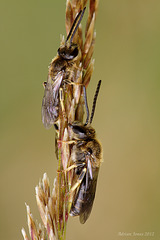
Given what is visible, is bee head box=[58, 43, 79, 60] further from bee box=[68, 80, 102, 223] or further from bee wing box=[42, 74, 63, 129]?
bee box=[68, 80, 102, 223]

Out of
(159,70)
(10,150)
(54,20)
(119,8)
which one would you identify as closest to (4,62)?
(54,20)

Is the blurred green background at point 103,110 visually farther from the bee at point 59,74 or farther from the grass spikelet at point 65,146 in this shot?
the grass spikelet at point 65,146

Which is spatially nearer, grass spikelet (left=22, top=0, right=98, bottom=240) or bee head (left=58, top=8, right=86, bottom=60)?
grass spikelet (left=22, top=0, right=98, bottom=240)

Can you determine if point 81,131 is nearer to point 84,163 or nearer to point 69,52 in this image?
point 84,163

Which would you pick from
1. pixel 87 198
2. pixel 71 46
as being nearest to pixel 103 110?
pixel 87 198

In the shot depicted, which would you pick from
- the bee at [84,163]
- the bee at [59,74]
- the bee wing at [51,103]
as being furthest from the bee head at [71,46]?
the bee at [84,163]

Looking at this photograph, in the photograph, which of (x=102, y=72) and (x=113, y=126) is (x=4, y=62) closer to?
(x=102, y=72)

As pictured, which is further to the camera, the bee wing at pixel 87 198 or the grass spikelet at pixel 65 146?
the bee wing at pixel 87 198

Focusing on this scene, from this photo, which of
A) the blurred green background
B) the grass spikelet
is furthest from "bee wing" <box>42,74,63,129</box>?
the blurred green background
